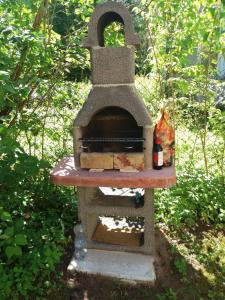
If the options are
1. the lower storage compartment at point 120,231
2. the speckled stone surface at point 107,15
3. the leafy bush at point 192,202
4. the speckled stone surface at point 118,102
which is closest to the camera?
the speckled stone surface at point 107,15

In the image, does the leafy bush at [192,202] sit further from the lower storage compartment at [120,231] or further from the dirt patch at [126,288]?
the dirt patch at [126,288]

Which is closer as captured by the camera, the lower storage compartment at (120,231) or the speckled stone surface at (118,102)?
the speckled stone surface at (118,102)

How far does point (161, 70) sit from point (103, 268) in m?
2.64

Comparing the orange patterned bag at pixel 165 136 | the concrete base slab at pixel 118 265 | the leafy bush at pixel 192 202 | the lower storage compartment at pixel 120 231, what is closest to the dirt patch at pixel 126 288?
the concrete base slab at pixel 118 265

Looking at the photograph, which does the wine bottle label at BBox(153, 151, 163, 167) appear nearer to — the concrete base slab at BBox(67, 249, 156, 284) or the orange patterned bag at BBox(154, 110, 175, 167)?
the orange patterned bag at BBox(154, 110, 175, 167)

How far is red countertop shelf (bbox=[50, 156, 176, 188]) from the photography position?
2455mm

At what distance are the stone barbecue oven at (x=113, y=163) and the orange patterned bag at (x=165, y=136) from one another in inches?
5.0

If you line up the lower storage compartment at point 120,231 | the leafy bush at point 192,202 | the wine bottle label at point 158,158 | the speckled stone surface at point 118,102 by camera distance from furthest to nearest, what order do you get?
the leafy bush at point 192,202, the lower storage compartment at point 120,231, the wine bottle label at point 158,158, the speckled stone surface at point 118,102

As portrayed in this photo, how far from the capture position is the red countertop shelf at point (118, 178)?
2.46 meters

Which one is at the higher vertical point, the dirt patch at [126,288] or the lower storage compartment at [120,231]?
the lower storage compartment at [120,231]

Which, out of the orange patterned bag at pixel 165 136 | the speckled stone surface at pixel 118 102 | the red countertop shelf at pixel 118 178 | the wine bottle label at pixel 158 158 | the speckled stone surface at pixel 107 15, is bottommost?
the red countertop shelf at pixel 118 178

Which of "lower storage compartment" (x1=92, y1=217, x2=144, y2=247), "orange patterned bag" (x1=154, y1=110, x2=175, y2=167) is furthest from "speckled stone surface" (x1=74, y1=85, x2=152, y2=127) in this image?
"lower storage compartment" (x1=92, y1=217, x2=144, y2=247)

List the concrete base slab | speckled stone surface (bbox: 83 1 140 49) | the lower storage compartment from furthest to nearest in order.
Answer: the lower storage compartment
the concrete base slab
speckled stone surface (bbox: 83 1 140 49)

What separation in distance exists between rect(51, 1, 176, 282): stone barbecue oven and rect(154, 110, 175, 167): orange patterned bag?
0.13 meters
